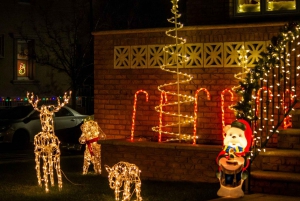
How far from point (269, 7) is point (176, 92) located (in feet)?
8.98

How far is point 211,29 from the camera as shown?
11.6 meters

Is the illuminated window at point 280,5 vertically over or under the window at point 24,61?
over

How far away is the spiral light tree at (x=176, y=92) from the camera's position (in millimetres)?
11844

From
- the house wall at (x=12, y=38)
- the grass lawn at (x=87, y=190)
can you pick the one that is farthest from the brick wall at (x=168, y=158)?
the house wall at (x=12, y=38)

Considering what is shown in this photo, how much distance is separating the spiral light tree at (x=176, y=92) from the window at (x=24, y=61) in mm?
16621

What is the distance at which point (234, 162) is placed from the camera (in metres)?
8.85

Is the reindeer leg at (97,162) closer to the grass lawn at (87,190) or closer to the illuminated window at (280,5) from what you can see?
the grass lawn at (87,190)

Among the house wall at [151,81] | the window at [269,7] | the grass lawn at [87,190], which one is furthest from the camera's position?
the window at [269,7]

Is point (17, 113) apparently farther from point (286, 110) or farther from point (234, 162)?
point (234, 162)

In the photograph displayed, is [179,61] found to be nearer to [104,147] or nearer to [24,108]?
[104,147]

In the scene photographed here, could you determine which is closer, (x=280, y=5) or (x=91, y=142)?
(x=91, y=142)

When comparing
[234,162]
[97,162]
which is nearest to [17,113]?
[97,162]

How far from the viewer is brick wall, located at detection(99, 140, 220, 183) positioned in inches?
431

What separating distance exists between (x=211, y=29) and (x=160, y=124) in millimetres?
1935
